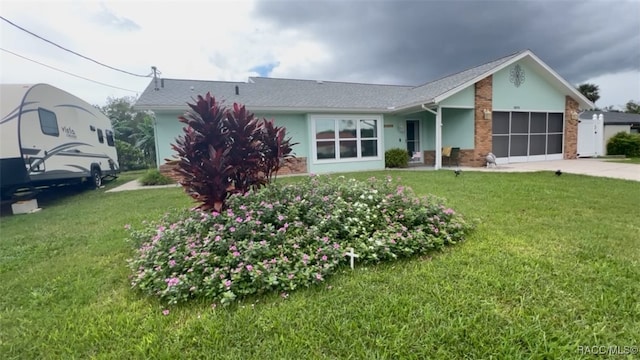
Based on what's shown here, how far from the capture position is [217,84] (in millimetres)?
14133

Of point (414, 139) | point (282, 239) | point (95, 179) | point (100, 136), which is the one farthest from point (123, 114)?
point (282, 239)

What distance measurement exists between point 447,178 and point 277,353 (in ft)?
28.1

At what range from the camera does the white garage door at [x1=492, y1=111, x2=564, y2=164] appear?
1301 centimetres

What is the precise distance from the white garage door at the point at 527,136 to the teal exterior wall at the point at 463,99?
4.68 feet

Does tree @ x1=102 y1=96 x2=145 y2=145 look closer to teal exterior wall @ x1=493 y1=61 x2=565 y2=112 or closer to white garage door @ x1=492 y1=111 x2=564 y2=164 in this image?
teal exterior wall @ x1=493 y1=61 x2=565 y2=112

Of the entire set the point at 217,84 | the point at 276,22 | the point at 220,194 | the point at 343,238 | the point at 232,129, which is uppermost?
the point at 276,22

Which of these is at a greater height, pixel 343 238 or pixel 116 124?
pixel 116 124

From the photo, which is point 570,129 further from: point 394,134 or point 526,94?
point 394,134

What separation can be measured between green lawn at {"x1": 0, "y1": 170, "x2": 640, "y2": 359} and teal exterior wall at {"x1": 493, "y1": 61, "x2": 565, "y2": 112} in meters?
10.4

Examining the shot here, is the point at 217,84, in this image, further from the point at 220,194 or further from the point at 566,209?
the point at 566,209

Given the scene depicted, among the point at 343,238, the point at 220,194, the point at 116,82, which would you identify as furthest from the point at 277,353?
the point at 116,82

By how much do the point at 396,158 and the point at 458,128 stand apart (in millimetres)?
3151

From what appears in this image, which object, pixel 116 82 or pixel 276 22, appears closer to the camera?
pixel 276 22

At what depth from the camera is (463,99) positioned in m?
12.2
